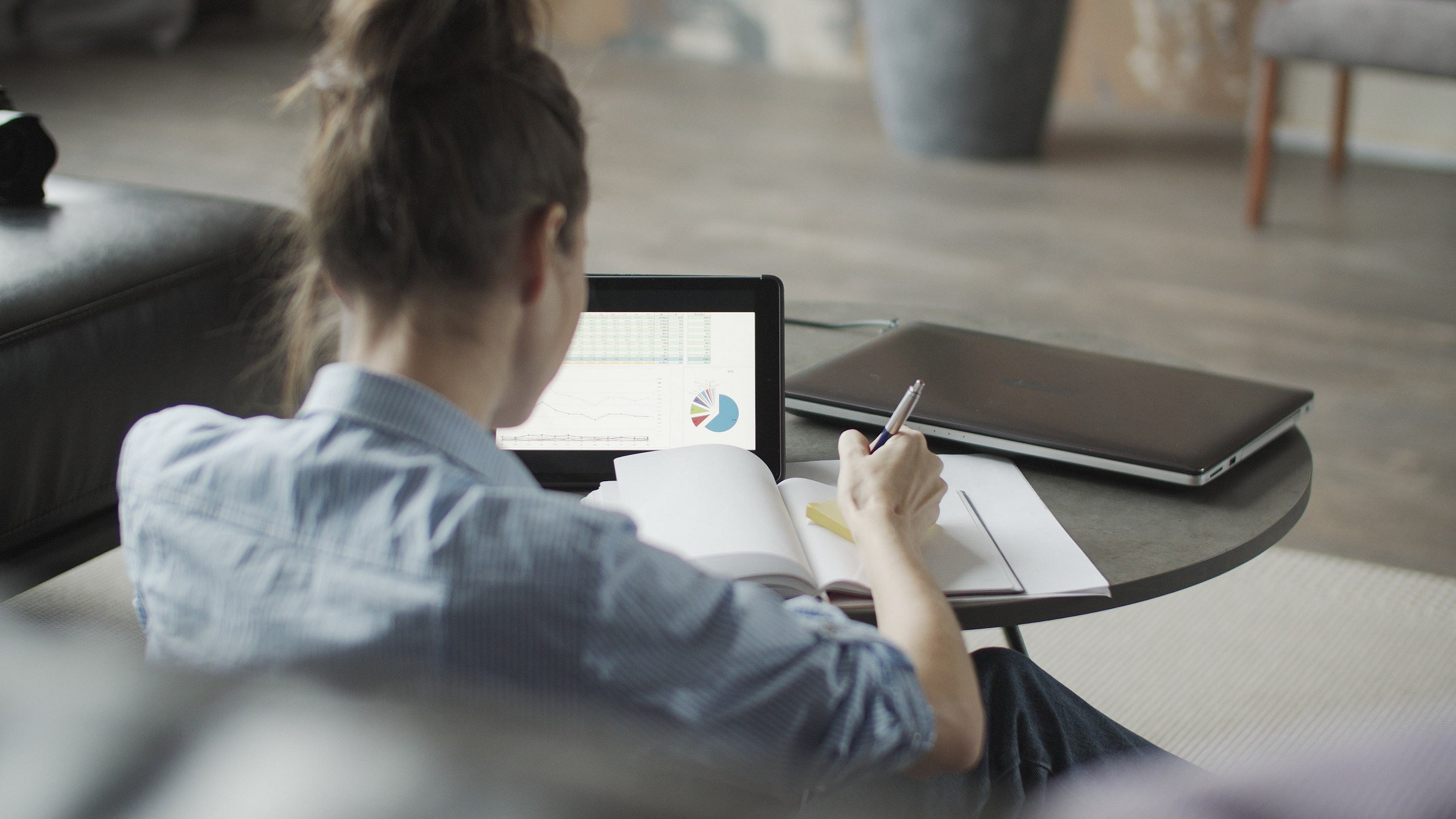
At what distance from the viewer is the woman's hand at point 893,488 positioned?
80 centimetres

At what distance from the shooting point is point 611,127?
4.04 metres

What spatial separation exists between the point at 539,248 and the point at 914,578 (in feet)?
0.93

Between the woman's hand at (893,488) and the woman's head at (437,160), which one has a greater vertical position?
the woman's head at (437,160)

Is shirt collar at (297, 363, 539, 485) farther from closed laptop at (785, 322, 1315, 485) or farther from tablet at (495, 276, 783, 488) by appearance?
closed laptop at (785, 322, 1315, 485)

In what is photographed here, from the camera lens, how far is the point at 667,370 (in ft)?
3.37

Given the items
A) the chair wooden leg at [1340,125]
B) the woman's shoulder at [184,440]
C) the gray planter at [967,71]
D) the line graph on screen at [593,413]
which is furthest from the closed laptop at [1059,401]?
the chair wooden leg at [1340,125]

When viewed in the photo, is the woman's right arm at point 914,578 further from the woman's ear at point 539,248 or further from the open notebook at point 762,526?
the woman's ear at point 539,248

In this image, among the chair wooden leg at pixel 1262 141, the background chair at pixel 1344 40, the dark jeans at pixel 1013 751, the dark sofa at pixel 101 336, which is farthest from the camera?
the chair wooden leg at pixel 1262 141

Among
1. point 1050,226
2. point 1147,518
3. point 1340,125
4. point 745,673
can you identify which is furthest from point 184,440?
point 1340,125

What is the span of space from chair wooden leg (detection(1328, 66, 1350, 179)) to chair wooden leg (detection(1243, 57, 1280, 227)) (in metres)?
0.48

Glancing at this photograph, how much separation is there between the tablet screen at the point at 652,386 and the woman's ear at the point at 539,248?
0.34 metres

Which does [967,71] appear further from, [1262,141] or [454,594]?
[454,594]

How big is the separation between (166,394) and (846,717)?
46.1 inches

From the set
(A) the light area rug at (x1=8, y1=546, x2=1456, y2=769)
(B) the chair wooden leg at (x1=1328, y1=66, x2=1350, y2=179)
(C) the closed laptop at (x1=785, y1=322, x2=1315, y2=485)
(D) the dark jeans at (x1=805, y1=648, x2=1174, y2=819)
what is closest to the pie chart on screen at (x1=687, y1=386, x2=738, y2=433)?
(C) the closed laptop at (x1=785, y1=322, x2=1315, y2=485)
